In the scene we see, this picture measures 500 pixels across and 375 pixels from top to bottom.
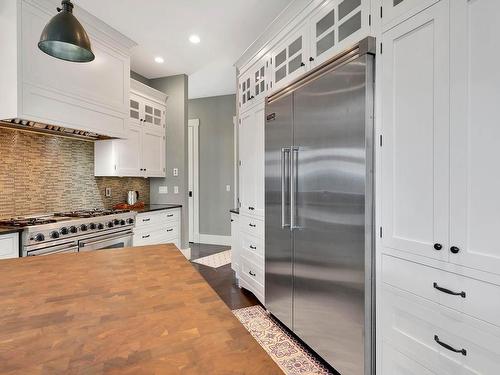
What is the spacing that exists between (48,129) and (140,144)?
4.24 ft

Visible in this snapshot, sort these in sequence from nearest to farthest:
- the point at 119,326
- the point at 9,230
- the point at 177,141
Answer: the point at 119,326, the point at 9,230, the point at 177,141

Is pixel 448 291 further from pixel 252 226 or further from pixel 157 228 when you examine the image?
pixel 157 228

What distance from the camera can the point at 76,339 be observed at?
0.66m

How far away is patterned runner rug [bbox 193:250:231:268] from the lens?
14.5 ft

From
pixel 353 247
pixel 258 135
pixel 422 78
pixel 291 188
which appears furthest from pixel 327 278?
pixel 258 135

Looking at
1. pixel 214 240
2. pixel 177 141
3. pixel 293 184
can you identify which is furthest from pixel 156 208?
pixel 293 184

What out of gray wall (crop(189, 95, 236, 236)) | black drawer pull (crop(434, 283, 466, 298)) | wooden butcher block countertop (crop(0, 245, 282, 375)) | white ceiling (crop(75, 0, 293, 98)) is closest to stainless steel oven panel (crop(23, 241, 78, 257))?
wooden butcher block countertop (crop(0, 245, 282, 375))

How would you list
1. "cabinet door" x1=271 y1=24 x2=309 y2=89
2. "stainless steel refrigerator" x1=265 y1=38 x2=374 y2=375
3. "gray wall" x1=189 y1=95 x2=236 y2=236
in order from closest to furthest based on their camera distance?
"stainless steel refrigerator" x1=265 y1=38 x2=374 y2=375 < "cabinet door" x1=271 y1=24 x2=309 y2=89 < "gray wall" x1=189 y1=95 x2=236 y2=236

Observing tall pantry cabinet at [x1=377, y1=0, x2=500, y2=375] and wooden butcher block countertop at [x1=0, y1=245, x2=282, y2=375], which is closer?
wooden butcher block countertop at [x1=0, y1=245, x2=282, y2=375]

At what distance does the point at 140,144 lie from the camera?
3961 mm

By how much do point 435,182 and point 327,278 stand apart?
89 centimetres

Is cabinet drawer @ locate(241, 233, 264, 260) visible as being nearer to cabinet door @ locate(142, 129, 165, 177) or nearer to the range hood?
cabinet door @ locate(142, 129, 165, 177)

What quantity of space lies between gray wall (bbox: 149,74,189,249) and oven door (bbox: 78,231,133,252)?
1191 millimetres

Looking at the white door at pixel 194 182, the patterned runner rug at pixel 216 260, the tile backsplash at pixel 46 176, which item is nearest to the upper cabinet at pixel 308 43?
the tile backsplash at pixel 46 176
